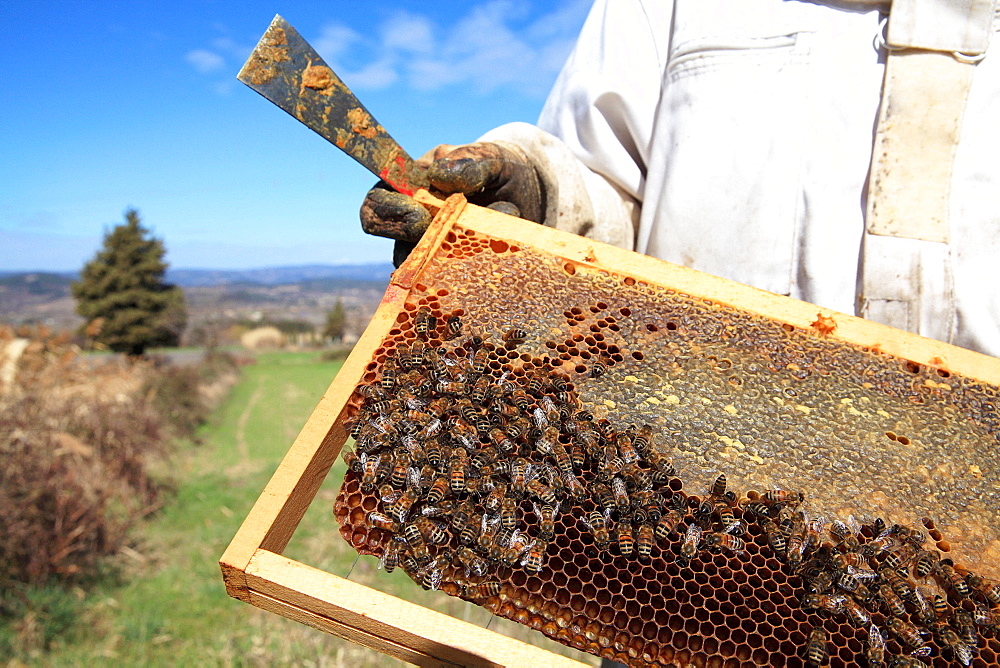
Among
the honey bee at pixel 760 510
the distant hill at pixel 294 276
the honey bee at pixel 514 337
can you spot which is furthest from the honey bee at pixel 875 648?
the distant hill at pixel 294 276

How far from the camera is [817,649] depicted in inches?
70.3

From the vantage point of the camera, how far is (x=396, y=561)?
1979 mm

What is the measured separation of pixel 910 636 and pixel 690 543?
0.70 metres

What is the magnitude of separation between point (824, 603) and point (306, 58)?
2.82 m

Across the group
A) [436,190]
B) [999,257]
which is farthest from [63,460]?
[999,257]

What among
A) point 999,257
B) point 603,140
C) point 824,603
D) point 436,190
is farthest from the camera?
point 603,140

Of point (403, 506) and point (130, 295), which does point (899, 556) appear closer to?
point (403, 506)

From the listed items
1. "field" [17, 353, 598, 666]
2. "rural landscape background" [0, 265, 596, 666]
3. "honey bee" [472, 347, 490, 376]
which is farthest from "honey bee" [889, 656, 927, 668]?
"rural landscape background" [0, 265, 596, 666]

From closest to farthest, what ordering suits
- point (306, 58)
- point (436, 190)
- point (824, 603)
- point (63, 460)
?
point (824, 603)
point (306, 58)
point (436, 190)
point (63, 460)

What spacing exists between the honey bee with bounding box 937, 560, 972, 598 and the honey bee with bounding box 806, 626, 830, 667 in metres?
0.52

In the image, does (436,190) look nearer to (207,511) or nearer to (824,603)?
(824,603)

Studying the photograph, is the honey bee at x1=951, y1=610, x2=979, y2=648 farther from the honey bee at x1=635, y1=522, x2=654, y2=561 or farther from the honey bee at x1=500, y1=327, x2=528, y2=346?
the honey bee at x1=500, y1=327, x2=528, y2=346

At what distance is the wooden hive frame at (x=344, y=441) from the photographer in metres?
1.80

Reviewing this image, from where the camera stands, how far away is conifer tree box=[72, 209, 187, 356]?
28.4 meters
